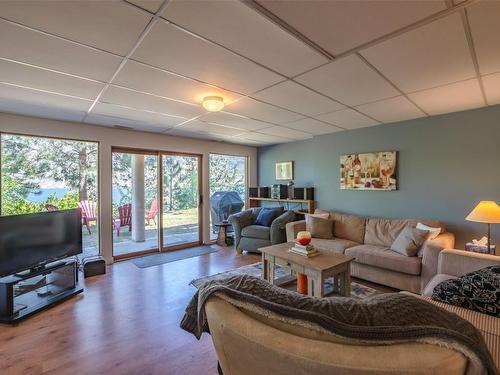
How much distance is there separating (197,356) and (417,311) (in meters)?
1.79

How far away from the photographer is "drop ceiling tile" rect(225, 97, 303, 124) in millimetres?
2939

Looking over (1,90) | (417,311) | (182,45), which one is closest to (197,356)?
(417,311)

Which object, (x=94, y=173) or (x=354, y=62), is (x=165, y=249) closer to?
(x=94, y=173)

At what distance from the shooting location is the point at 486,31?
5.13 ft

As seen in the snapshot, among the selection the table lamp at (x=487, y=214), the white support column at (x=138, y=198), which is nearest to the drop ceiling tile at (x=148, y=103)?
the white support column at (x=138, y=198)

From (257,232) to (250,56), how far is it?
3412 mm

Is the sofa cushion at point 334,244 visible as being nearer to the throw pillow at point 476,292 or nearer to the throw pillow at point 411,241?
the throw pillow at point 411,241

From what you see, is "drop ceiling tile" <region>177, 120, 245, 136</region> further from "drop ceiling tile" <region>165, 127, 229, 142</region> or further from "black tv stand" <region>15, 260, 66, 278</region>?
"black tv stand" <region>15, 260, 66, 278</region>

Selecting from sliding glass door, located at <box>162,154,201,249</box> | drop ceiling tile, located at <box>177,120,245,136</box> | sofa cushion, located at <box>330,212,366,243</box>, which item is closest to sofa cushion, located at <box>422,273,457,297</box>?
sofa cushion, located at <box>330,212,366,243</box>

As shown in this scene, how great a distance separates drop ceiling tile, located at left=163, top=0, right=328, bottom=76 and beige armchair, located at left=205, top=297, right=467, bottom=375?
1.45 metres

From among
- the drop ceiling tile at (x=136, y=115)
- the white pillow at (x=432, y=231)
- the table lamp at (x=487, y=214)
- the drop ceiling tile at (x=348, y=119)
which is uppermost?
the drop ceiling tile at (x=136, y=115)

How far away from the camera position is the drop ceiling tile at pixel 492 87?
7.38 ft

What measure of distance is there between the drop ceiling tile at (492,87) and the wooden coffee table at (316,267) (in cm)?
213

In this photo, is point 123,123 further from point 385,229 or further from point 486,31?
point 385,229
